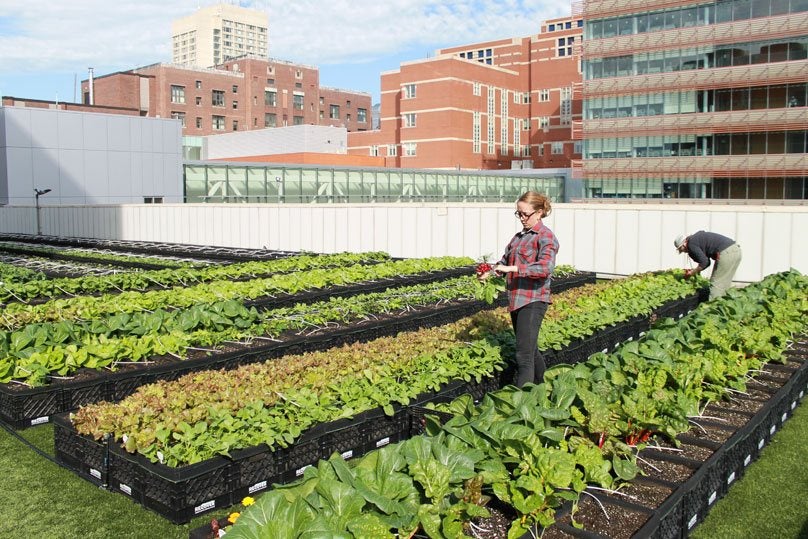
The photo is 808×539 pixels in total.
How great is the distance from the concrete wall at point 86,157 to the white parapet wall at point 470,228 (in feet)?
32.8

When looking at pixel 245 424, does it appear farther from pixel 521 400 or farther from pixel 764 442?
pixel 764 442

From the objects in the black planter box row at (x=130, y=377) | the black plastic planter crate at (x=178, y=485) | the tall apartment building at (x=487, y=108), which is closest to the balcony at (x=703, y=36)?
the tall apartment building at (x=487, y=108)

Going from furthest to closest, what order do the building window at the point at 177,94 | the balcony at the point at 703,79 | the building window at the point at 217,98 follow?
the building window at the point at 217,98 → the building window at the point at 177,94 → the balcony at the point at 703,79

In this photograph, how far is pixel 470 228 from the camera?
733 inches

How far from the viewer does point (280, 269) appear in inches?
614

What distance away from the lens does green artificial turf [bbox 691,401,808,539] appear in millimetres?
4895

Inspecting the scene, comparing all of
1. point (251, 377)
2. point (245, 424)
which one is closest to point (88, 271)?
point (251, 377)

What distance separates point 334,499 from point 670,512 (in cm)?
211

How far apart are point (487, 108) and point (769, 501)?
277ft

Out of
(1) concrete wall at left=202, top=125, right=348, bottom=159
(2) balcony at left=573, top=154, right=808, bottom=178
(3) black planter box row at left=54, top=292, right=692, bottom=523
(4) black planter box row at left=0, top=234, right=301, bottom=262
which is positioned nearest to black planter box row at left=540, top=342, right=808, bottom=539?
(3) black planter box row at left=54, top=292, right=692, bottom=523

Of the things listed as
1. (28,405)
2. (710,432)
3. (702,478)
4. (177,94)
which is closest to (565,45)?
(177,94)

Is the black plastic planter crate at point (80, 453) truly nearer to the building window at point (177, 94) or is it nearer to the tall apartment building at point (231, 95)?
the tall apartment building at point (231, 95)

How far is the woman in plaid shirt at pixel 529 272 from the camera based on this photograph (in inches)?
261

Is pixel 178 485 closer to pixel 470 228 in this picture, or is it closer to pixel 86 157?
pixel 470 228
